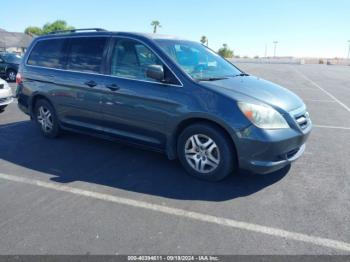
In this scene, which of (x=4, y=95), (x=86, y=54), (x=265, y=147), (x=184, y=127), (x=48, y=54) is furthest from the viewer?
(x=4, y=95)

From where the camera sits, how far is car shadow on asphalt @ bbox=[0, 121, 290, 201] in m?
3.98

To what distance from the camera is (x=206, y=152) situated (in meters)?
4.14

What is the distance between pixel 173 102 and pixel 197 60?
96cm

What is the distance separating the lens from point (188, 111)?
4051mm

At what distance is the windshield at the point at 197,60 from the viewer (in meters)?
4.41

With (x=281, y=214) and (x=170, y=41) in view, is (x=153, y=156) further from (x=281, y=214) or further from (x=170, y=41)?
(x=281, y=214)

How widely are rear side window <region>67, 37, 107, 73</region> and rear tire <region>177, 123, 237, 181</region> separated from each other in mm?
1845

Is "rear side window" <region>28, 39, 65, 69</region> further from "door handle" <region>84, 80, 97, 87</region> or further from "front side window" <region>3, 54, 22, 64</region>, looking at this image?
"front side window" <region>3, 54, 22, 64</region>

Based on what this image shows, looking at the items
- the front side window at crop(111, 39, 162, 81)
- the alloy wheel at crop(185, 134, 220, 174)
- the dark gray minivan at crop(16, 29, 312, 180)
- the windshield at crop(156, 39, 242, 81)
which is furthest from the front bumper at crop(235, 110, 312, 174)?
the front side window at crop(111, 39, 162, 81)

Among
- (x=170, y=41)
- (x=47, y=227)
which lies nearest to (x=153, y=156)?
Result: (x=170, y=41)

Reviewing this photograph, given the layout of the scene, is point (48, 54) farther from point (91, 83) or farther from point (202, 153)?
point (202, 153)

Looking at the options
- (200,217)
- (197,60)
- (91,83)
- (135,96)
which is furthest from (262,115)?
(91,83)

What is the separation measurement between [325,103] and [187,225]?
926cm

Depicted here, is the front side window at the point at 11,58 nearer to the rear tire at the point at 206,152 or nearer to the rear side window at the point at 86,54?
the rear side window at the point at 86,54
